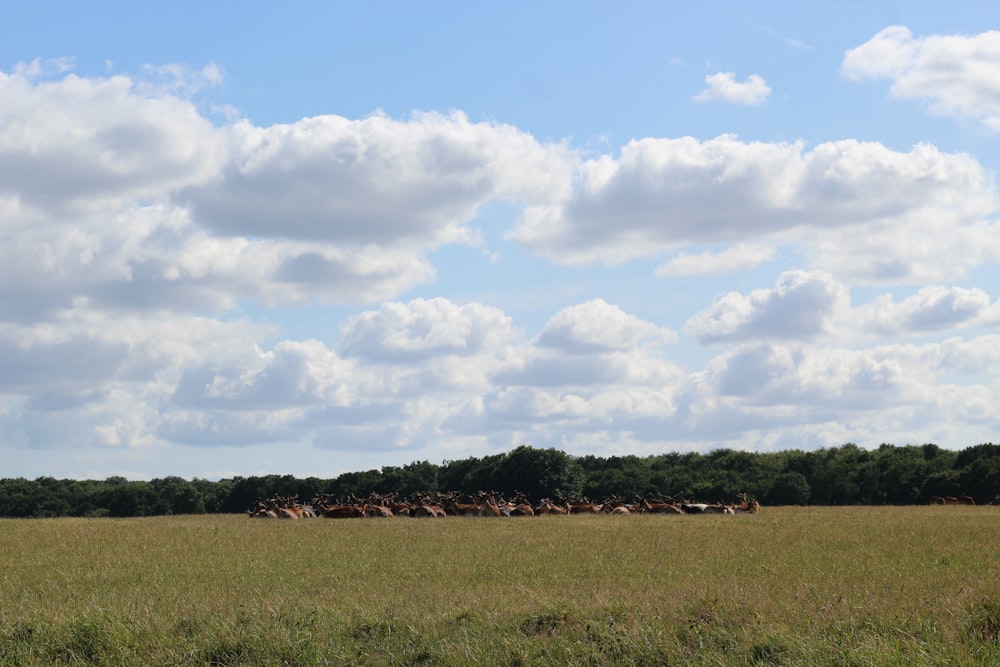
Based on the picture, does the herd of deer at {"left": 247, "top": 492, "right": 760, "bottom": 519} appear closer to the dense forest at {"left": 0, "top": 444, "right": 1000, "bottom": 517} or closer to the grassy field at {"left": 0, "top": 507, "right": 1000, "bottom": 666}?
the dense forest at {"left": 0, "top": 444, "right": 1000, "bottom": 517}

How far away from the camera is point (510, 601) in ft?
52.5

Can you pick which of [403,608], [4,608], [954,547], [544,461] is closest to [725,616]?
A: [403,608]

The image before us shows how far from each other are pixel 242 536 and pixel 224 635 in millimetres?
16553

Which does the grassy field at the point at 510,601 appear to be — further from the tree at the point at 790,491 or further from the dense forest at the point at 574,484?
the tree at the point at 790,491

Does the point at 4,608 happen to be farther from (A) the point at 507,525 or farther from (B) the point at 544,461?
(B) the point at 544,461

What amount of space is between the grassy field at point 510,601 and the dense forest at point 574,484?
34.9 m

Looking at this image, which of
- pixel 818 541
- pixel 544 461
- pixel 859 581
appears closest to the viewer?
pixel 859 581

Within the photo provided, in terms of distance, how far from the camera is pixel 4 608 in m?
16.8

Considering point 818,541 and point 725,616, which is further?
point 818,541

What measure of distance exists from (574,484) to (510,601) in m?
47.4

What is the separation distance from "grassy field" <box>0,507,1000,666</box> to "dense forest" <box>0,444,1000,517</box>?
114ft

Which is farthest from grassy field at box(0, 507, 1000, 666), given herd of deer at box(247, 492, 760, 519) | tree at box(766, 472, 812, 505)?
tree at box(766, 472, 812, 505)

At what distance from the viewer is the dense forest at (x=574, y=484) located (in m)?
63.2

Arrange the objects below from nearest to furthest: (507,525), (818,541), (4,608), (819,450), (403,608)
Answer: (403,608)
(4,608)
(818,541)
(507,525)
(819,450)
